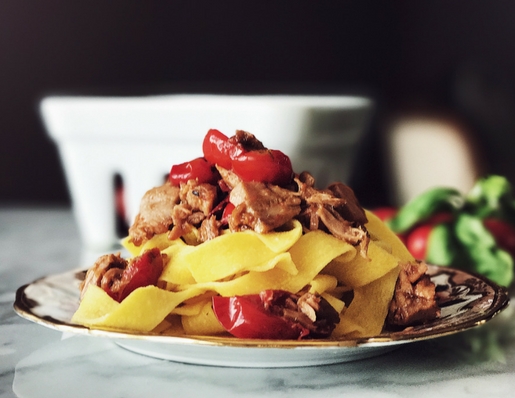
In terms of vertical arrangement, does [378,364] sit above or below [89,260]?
above

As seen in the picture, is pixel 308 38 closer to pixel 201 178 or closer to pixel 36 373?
pixel 201 178

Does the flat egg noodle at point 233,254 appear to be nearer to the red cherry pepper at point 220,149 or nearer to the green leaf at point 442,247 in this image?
the red cherry pepper at point 220,149

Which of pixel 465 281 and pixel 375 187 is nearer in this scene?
pixel 465 281

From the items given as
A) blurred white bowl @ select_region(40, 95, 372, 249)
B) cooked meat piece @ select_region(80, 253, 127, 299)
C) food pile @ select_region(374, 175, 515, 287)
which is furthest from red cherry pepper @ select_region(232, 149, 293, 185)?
blurred white bowl @ select_region(40, 95, 372, 249)

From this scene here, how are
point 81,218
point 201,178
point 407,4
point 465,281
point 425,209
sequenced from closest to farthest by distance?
1. point 201,178
2. point 465,281
3. point 425,209
4. point 81,218
5. point 407,4

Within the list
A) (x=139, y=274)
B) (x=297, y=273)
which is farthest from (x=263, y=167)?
(x=139, y=274)

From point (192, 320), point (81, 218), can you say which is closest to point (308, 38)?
point (81, 218)

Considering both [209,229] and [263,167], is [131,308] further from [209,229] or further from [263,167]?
[263,167]

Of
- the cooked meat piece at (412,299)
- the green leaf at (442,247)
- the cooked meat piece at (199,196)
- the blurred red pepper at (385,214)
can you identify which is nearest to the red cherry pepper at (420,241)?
the green leaf at (442,247)
